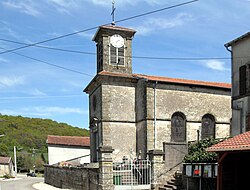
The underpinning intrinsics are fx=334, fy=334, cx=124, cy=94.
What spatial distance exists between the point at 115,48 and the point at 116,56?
66 cm

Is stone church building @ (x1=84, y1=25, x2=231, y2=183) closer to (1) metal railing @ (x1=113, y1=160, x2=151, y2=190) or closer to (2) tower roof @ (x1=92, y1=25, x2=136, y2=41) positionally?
(2) tower roof @ (x1=92, y1=25, x2=136, y2=41)

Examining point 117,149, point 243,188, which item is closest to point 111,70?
point 117,149

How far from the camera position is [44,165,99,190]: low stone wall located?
19.4m

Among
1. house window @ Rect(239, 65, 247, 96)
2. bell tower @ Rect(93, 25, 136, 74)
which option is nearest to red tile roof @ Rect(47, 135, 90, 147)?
bell tower @ Rect(93, 25, 136, 74)

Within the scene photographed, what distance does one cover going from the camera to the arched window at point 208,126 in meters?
26.0

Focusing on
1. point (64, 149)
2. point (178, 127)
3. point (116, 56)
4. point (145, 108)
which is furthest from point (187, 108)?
point (64, 149)

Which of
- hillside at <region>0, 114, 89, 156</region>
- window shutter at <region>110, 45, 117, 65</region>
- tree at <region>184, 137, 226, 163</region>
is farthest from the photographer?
hillside at <region>0, 114, 89, 156</region>

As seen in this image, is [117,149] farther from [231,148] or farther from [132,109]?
[231,148]

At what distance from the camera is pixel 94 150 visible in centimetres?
2788

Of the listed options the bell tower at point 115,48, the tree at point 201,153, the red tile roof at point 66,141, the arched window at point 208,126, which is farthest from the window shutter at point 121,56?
the red tile roof at point 66,141

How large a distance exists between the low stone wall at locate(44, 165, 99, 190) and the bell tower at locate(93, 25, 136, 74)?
8556 millimetres

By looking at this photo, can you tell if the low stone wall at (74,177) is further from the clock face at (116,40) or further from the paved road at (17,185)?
the clock face at (116,40)

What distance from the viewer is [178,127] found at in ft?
83.1

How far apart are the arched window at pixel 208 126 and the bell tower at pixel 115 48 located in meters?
7.15
